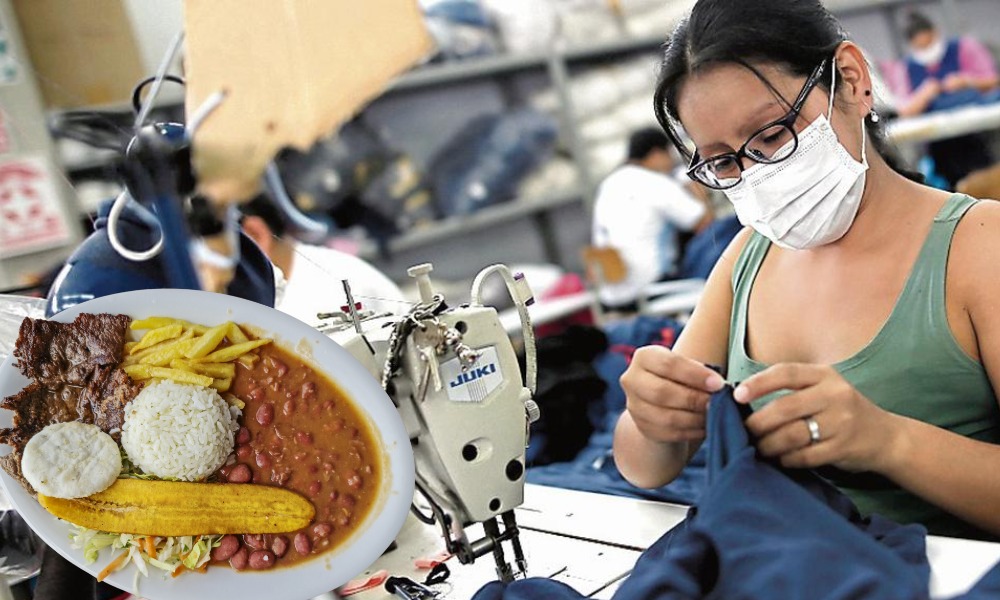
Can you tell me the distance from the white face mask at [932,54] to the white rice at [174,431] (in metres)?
5.64

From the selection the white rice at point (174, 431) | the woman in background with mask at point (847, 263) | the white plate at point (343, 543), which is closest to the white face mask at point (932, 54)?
the woman in background with mask at point (847, 263)

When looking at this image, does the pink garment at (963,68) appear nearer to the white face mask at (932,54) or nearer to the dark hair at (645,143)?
the white face mask at (932,54)

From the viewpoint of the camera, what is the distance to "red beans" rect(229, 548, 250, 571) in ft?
3.43

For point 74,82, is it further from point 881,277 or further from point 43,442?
point 881,277

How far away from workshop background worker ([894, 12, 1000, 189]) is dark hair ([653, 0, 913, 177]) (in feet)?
15.0

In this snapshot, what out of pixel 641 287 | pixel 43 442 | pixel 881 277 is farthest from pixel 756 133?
pixel 641 287

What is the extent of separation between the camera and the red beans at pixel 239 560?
104 cm

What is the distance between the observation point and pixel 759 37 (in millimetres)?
1061

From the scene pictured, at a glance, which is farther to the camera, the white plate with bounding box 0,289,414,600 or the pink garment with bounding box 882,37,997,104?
the pink garment with bounding box 882,37,997,104

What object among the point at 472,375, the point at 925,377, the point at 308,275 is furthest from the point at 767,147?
the point at 308,275

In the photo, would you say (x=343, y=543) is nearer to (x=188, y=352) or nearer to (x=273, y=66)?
Answer: (x=188, y=352)

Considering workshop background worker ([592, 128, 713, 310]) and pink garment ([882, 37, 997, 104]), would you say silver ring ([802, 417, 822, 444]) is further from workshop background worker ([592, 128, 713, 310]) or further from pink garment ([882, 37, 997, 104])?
pink garment ([882, 37, 997, 104])

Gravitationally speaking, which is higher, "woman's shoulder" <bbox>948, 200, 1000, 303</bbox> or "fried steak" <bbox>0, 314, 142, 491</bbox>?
"fried steak" <bbox>0, 314, 142, 491</bbox>

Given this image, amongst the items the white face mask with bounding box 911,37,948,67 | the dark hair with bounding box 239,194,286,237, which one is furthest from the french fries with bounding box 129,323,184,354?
the white face mask with bounding box 911,37,948,67
